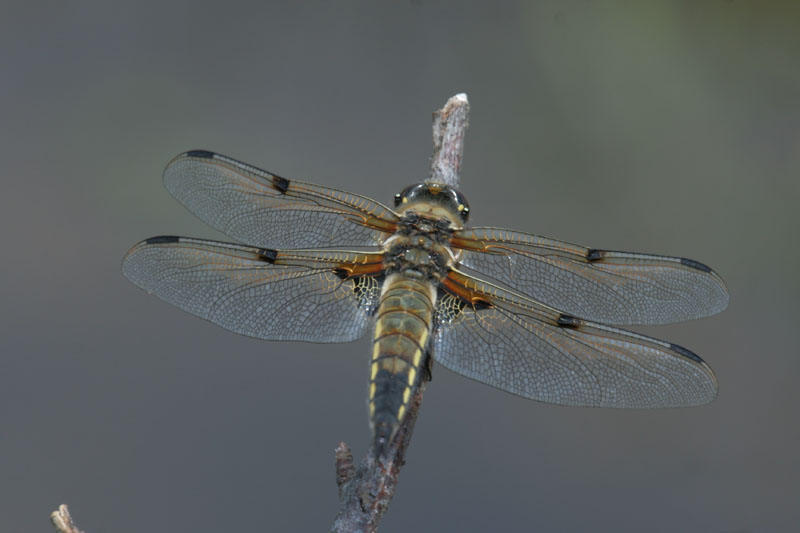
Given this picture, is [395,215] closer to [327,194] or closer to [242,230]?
[327,194]

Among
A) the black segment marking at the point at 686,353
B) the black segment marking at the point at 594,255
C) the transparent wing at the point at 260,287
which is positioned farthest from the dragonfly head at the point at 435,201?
the black segment marking at the point at 686,353

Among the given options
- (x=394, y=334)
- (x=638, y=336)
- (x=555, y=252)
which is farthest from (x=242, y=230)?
(x=638, y=336)

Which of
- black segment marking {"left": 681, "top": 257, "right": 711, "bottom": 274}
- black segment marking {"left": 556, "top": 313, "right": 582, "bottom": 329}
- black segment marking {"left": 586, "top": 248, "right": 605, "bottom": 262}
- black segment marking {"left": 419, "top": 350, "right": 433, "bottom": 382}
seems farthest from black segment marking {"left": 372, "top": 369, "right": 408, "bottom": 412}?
black segment marking {"left": 681, "top": 257, "right": 711, "bottom": 274}

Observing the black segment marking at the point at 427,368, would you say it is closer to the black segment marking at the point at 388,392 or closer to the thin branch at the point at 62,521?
the black segment marking at the point at 388,392

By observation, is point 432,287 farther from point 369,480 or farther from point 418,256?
point 369,480

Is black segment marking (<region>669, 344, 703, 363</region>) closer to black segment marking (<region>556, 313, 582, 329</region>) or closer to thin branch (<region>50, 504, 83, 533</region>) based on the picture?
black segment marking (<region>556, 313, 582, 329</region>)

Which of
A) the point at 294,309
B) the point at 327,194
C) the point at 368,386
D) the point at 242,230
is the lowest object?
the point at 368,386
